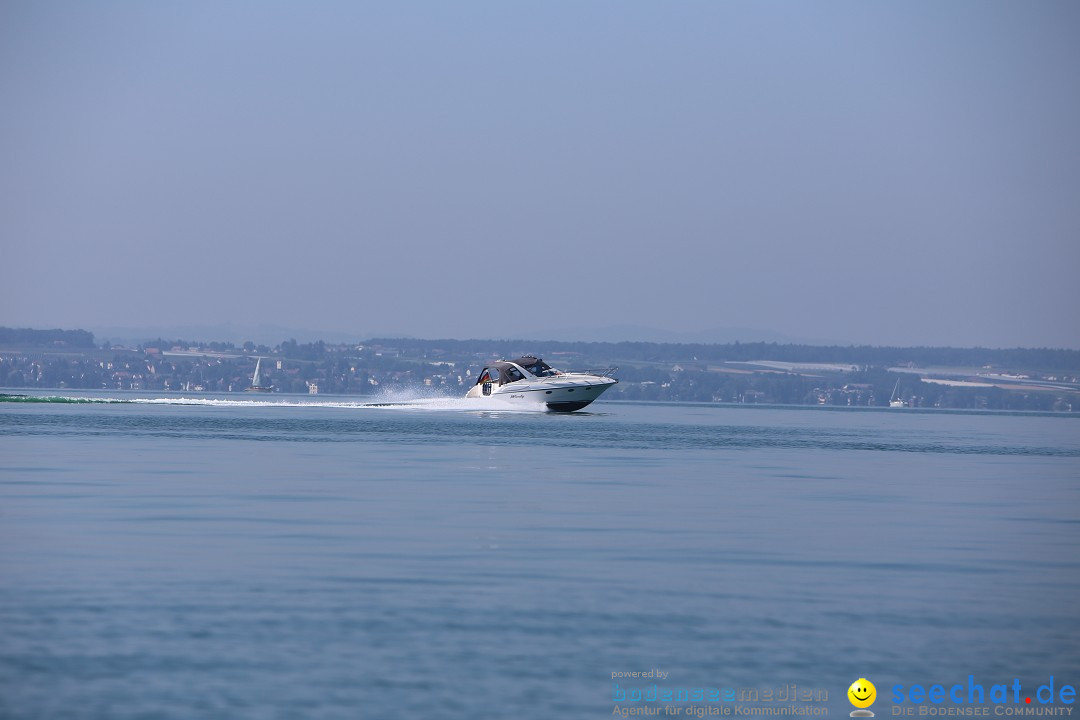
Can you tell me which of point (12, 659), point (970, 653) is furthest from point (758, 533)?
point (12, 659)

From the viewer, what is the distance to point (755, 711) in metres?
17.5

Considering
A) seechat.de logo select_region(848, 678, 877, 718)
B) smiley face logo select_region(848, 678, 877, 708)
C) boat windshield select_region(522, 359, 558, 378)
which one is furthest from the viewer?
boat windshield select_region(522, 359, 558, 378)

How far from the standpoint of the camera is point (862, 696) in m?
18.1

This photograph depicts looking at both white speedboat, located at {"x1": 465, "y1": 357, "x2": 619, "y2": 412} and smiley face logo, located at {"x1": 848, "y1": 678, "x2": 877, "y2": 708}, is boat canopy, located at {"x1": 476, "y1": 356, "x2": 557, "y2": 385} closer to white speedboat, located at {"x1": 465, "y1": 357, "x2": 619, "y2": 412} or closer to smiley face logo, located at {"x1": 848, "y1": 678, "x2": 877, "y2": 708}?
white speedboat, located at {"x1": 465, "y1": 357, "x2": 619, "y2": 412}

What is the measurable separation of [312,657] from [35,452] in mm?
51847

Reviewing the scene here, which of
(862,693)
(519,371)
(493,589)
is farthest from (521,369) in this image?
(862,693)

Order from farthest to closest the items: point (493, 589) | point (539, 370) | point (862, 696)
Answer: point (539, 370) < point (493, 589) < point (862, 696)

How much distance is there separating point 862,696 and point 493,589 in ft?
28.6

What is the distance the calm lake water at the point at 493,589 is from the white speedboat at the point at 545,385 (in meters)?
77.9

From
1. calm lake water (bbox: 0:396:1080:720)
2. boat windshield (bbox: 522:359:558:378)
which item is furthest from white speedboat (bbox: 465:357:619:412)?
calm lake water (bbox: 0:396:1080:720)

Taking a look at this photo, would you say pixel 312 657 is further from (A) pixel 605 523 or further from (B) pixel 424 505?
(B) pixel 424 505

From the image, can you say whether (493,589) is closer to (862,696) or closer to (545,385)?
(862,696)

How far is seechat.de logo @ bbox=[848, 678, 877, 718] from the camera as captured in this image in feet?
57.5

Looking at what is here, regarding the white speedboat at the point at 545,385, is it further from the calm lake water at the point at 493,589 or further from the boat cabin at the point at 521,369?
the calm lake water at the point at 493,589
